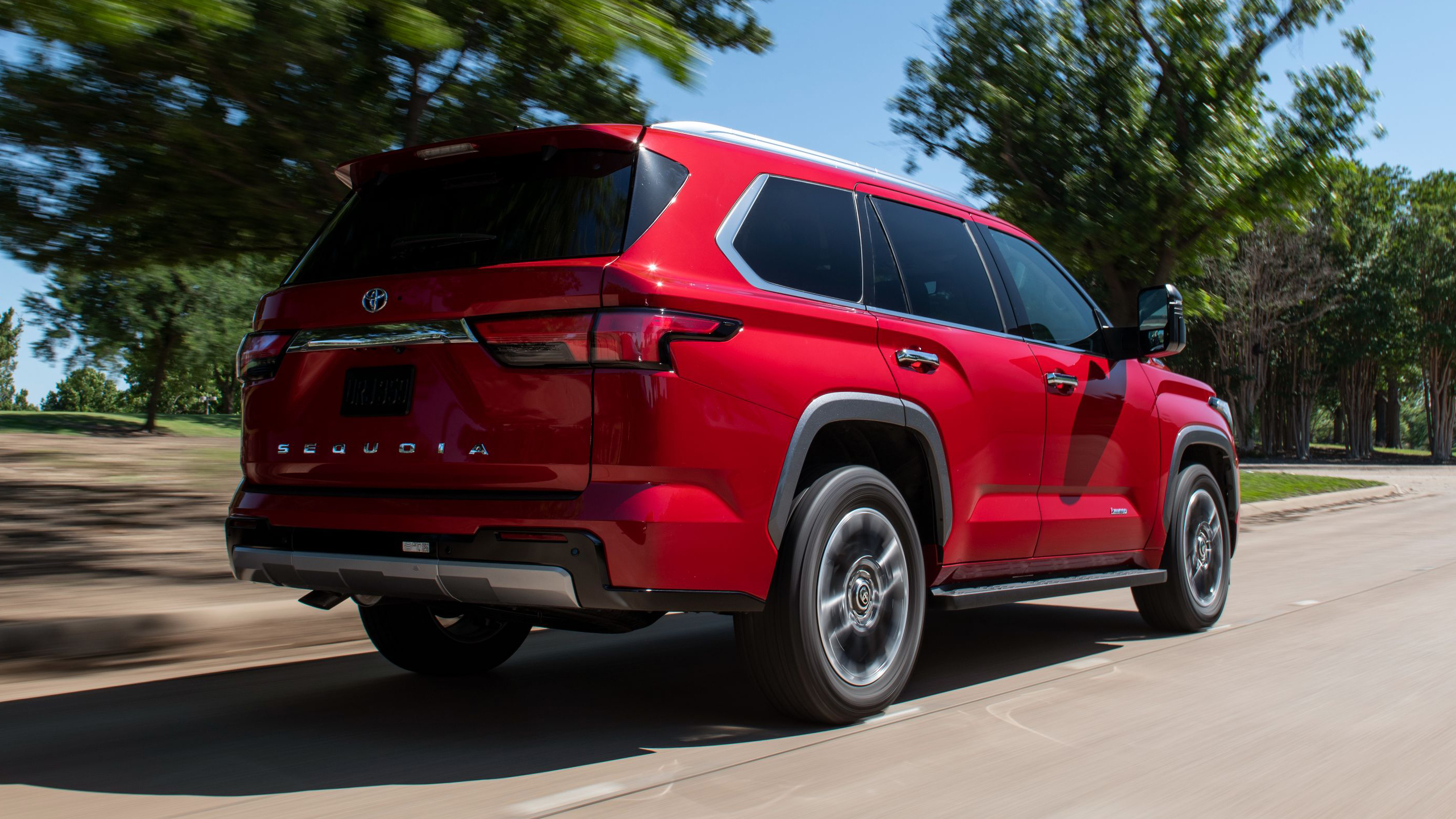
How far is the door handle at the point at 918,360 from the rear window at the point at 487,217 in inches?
43.9

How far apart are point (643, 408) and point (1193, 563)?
408cm

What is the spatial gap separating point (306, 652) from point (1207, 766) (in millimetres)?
3994

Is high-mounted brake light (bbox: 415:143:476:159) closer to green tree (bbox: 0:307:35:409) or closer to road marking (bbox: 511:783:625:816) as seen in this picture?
road marking (bbox: 511:783:625:816)

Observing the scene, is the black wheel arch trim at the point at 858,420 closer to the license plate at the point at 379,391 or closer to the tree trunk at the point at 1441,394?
the license plate at the point at 379,391

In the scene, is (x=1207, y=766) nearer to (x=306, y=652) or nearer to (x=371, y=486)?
(x=371, y=486)

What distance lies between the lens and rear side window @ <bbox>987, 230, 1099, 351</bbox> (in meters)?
5.42

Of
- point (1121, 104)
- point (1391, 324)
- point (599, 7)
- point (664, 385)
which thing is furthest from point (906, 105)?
point (1391, 324)

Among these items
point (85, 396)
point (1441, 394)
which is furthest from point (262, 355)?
point (85, 396)

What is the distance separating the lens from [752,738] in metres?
4.04

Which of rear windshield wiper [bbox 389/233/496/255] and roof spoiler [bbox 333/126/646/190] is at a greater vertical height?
roof spoiler [bbox 333/126/646/190]

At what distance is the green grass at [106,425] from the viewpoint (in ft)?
70.5

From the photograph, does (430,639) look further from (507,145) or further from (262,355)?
(507,145)

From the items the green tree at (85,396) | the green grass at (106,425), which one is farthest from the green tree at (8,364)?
the green grass at (106,425)

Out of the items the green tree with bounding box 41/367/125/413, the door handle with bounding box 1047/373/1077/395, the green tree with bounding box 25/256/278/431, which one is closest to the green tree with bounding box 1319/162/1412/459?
the green tree with bounding box 25/256/278/431
